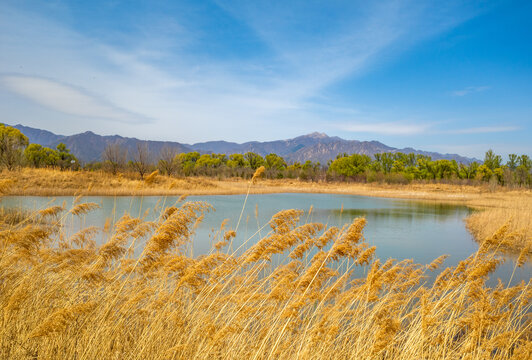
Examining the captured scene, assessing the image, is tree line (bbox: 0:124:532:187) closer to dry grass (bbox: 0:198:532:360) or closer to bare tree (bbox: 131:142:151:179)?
bare tree (bbox: 131:142:151:179)

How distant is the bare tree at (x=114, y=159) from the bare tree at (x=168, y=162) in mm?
5295

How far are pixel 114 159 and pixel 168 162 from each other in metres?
7.29

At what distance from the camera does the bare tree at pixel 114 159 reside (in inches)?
1391

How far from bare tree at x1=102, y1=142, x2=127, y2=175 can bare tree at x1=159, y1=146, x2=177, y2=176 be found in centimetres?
529

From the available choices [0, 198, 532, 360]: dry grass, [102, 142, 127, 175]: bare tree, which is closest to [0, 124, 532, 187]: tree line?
[102, 142, 127, 175]: bare tree

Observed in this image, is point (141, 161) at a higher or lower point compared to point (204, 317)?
higher

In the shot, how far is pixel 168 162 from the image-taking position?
41875 mm

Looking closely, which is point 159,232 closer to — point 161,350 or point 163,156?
point 161,350

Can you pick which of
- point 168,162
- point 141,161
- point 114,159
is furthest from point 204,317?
point 168,162

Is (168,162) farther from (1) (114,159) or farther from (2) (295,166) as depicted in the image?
(2) (295,166)

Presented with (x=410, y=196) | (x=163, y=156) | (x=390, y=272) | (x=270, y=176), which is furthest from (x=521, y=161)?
(x=390, y=272)

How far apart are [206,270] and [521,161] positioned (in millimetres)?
79620

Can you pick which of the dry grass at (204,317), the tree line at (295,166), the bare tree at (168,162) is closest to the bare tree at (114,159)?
the tree line at (295,166)

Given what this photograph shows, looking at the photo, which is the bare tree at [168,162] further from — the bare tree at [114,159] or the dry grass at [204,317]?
the dry grass at [204,317]
